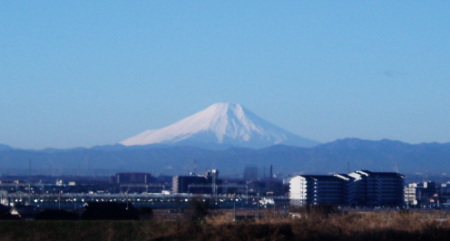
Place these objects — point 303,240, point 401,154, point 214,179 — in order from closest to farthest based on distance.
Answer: point 303,240 < point 214,179 < point 401,154

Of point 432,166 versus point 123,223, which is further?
point 432,166

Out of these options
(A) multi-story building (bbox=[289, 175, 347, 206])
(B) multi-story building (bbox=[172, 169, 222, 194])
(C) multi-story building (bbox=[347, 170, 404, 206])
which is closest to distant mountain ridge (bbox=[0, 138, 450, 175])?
(B) multi-story building (bbox=[172, 169, 222, 194])

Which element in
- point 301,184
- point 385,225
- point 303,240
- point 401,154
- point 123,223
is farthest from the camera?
point 401,154

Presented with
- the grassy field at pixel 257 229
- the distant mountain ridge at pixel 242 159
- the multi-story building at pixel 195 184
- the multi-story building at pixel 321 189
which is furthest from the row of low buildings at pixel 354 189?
the distant mountain ridge at pixel 242 159

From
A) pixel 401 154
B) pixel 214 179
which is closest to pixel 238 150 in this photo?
pixel 401 154

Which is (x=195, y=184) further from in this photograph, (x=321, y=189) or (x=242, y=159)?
(x=242, y=159)

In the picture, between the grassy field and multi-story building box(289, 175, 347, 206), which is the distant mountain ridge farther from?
the grassy field

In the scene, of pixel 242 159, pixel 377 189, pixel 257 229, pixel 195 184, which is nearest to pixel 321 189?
pixel 377 189

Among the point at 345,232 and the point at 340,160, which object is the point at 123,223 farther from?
the point at 340,160
